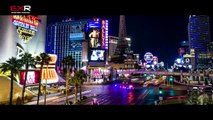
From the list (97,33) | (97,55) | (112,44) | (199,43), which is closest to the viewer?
(97,55)

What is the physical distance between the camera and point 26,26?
18.0 metres

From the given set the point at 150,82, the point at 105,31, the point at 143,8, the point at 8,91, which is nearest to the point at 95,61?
the point at 105,31

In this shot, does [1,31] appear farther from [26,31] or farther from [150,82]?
[150,82]

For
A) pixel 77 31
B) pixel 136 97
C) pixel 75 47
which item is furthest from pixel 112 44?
pixel 136 97

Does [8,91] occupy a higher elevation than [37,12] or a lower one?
lower

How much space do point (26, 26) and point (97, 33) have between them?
30.6 meters

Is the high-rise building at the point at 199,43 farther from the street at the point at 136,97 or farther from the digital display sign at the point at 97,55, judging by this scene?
the digital display sign at the point at 97,55

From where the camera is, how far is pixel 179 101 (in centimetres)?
1202

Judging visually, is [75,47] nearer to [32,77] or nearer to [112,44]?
[32,77]

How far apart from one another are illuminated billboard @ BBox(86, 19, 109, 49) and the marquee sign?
83.5 ft

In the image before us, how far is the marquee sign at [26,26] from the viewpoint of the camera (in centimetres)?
1676

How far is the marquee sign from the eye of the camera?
55.0 feet

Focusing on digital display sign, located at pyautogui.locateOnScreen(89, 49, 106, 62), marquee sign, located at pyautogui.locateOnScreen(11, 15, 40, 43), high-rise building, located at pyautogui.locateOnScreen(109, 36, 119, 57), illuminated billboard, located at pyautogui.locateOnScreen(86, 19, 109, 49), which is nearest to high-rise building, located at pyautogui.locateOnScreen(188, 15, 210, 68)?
marquee sign, located at pyautogui.locateOnScreen(11, 15, 40, 43)
